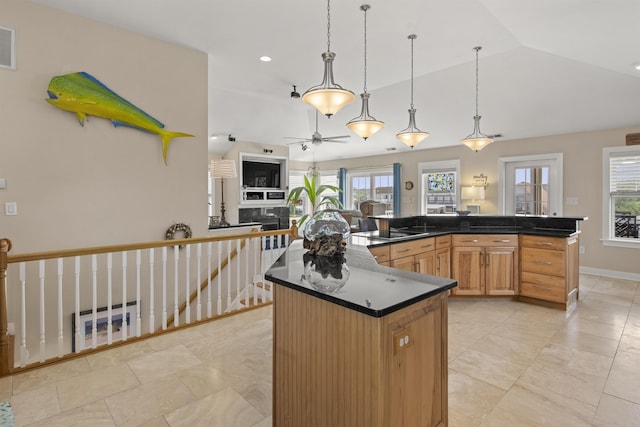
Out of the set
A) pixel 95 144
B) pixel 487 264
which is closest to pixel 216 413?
pixel 95 144

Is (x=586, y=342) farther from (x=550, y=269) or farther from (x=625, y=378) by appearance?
(x=550, y=269)

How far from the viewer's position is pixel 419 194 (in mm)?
8219

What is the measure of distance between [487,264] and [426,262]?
86cm

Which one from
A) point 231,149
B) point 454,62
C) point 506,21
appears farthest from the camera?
point 231,149

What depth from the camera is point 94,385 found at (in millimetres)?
2348

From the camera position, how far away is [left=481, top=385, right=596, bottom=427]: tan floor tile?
2.01 metres

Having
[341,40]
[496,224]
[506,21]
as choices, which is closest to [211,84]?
[341,40]

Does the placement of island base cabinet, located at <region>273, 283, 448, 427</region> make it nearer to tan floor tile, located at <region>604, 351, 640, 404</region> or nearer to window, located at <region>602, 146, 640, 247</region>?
tan floor tile, located at <region>604, 351, 640, 404</region>

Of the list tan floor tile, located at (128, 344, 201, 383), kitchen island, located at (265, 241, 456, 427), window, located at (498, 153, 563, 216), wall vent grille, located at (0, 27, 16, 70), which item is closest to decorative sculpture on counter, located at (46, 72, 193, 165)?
wall vent grille, located at (0, 27, 16, 70)

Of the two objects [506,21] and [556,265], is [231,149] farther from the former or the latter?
[556,265]

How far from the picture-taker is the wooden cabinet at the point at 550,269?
157 inches

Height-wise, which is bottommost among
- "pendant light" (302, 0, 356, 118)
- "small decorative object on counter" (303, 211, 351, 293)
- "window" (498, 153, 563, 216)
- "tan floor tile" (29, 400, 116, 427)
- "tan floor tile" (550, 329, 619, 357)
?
"tan floor tile" (29, 400, 116, 427)

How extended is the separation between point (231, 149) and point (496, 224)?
5.94 metres

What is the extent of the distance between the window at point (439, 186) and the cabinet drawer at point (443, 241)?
3517 mm
